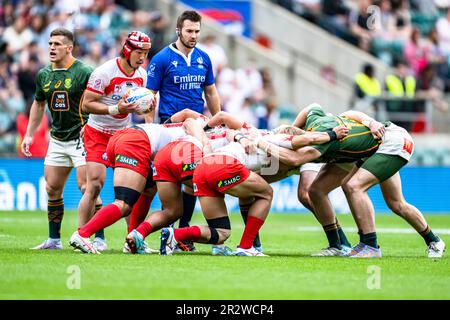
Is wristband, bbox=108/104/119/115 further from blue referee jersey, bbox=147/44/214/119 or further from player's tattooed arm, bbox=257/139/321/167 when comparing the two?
player's tattooed arm, bbox=257/139/321/167

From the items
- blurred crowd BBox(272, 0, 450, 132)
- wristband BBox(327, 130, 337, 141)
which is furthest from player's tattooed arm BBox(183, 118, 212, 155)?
blurred crowd BBox(272, 0, 450, 132)

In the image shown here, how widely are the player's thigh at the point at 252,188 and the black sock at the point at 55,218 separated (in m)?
2.49

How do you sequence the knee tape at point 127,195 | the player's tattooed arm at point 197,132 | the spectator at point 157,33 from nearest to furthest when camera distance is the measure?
the knee tape at point 127,195 < the player's tattooed arm at point 197,132 < the spectator at point 157,33

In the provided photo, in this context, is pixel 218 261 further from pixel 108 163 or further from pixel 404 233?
pixel 404 233

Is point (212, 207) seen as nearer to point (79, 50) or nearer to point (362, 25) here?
point (79, 50)

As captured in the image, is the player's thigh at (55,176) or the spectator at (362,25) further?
the spectator at (362,25)

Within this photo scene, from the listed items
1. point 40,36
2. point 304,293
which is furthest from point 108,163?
point 40,36

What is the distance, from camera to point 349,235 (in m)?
16.6

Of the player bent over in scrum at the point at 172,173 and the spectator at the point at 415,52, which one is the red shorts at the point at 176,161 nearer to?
the player bent over in scrum at the point at 172,173

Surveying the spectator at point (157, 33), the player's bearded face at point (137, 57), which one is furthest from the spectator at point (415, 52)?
the player's bearded face at point (137, 57)

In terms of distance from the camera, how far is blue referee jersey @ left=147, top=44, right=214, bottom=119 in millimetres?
13383

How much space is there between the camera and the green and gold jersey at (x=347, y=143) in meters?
11.8

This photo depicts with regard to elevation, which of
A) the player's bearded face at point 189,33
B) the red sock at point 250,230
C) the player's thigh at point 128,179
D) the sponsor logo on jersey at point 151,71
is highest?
the player's bearded face at point 189,33
